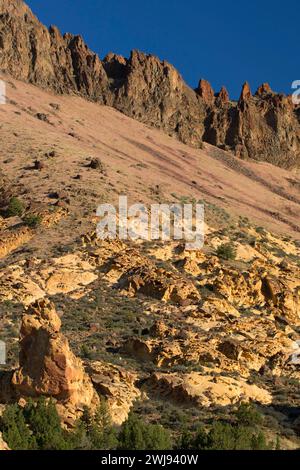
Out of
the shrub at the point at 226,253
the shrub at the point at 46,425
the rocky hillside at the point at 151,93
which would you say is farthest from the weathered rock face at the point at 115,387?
the rocky hillside at the point at 151,93

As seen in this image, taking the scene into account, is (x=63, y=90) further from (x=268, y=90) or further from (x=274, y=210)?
(x=268, y=90)

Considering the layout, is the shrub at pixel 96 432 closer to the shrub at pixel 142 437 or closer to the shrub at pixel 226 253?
the shrub at pixel 142 437

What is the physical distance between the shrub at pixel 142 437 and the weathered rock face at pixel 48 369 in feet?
6.30

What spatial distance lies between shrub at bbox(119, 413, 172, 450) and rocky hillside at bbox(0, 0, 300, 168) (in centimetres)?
6500

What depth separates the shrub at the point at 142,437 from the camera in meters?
18.5

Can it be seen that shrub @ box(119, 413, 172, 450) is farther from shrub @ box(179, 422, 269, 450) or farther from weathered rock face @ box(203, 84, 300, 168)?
weathered rock face @ box(203, 84, 300, 168)

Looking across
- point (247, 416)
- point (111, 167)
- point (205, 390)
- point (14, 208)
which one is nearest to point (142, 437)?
point (247, 416)

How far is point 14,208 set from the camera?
4041 centimetres

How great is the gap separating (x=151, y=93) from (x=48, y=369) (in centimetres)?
7370

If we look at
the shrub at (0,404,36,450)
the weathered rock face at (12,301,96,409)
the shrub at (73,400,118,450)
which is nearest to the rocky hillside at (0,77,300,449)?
the weathered rock face at (12,301,96,409)

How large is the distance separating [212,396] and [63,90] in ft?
210

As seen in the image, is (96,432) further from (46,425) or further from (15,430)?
(15,430)

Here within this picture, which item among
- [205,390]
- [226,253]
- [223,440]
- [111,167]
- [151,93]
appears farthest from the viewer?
[151,93]
